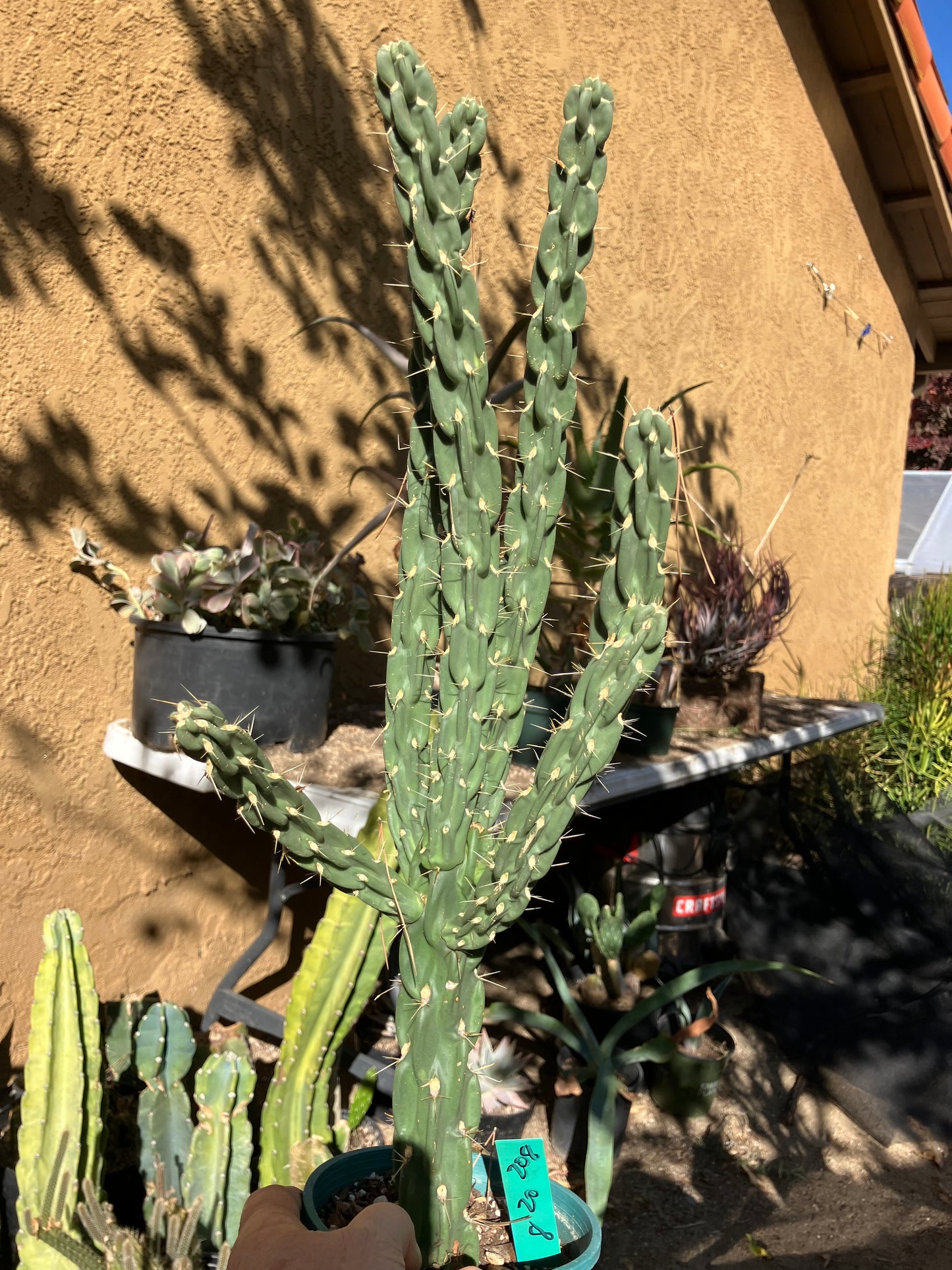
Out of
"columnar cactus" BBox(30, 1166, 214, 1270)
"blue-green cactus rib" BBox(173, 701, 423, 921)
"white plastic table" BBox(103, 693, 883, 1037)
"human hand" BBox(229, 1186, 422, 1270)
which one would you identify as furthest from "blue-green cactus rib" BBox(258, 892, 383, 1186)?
"human hand" BBox(229, 1186, 422, 1270)

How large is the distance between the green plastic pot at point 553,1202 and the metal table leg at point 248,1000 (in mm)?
1051

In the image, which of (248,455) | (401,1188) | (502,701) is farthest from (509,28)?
(401,1188)

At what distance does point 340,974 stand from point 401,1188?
38.1 inches

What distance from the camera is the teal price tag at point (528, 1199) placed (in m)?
1.57

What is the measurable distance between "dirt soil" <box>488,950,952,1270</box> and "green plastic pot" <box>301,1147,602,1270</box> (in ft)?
5.13

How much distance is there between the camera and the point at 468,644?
4.88ft

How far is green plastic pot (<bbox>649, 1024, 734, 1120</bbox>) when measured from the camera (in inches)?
135

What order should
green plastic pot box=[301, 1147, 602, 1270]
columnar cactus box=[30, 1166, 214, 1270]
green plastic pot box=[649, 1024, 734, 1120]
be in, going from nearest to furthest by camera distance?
green plastic pot box=[301, 1147, 602, 1270] < columnar cactus box=[30, 1166, 214, 1270] < green plastic pot box=[649, 1024, 734, 1120]

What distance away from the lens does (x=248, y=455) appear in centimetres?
327

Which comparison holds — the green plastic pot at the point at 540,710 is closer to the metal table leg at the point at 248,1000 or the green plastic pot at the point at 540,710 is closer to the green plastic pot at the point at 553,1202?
the metal table leg at the point at 248,1000

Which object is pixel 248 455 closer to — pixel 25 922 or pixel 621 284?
pixel 25 922

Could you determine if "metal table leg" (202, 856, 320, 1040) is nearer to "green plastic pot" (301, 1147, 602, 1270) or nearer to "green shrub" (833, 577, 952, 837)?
"green plastic pot" (301, 1147, 602, 1270)

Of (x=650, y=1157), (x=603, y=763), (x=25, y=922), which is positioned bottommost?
(x=650, y=1157)

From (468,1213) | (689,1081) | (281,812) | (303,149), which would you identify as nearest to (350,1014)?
(468,1213)
